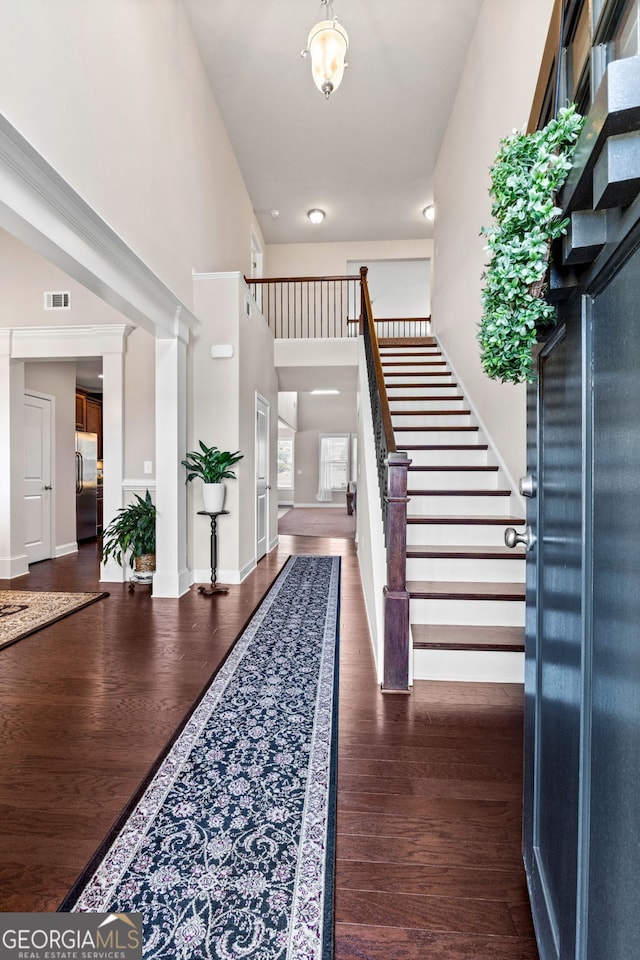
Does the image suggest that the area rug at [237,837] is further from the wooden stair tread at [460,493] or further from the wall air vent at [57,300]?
the wall air vent at [57,300]

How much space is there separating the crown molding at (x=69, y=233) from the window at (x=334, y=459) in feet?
33.6

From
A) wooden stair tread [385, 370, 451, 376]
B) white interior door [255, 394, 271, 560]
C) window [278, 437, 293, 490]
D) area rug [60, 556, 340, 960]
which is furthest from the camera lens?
window [278, 437, 293, 490]

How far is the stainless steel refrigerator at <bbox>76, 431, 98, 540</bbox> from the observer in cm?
700

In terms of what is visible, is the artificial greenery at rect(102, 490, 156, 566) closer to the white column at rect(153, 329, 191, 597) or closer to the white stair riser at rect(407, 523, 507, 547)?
the white column at rect(153, 329, 191, 597)

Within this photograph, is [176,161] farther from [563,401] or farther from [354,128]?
[563,401]

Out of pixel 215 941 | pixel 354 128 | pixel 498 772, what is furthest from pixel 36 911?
pixel 354 128

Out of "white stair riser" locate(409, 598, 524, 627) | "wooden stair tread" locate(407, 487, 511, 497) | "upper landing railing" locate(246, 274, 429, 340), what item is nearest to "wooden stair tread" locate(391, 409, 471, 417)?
"wooden stair tread" locate(407, 487, 511, 497)

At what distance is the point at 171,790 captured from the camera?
163cm

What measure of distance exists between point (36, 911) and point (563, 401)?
5.60ft

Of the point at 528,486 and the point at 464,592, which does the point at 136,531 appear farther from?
the point at 528,486

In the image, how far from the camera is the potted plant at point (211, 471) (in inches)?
170

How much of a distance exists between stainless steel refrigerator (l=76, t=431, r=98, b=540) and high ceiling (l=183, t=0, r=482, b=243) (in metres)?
4.65

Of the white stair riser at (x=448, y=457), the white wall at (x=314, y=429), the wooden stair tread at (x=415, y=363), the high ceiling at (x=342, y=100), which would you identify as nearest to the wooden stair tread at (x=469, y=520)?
the white stair riser at (x=448, y=457)

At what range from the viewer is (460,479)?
3.83 m
